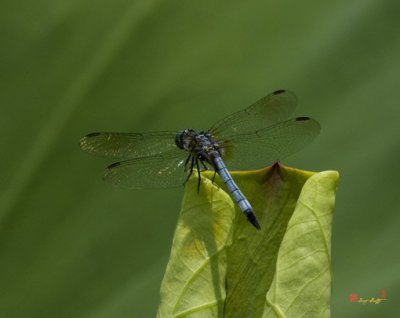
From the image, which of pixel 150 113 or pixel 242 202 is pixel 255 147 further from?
pixel 242 202

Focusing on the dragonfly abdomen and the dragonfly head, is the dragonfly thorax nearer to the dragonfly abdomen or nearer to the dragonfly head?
the dragonfly head

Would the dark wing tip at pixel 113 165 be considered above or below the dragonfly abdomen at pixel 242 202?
above

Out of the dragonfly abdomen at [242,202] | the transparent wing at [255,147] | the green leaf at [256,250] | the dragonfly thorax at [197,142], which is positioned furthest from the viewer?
the transparent wing at [255,147]

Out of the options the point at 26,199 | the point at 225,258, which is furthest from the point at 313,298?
the point at 26,199

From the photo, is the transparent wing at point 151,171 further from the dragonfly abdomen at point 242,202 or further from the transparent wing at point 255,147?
the dragonfly abdomen at point 242,202

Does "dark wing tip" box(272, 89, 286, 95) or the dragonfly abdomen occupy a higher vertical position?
"dark wing tip" box(272, 89, 286, 95)

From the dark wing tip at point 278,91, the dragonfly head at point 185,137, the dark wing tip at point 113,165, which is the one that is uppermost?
the dark wing tip at point 113,165

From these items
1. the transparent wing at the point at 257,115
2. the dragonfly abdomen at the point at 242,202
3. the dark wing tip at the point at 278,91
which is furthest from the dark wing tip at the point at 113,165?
the dragonfly abdomen at the point at 242,202

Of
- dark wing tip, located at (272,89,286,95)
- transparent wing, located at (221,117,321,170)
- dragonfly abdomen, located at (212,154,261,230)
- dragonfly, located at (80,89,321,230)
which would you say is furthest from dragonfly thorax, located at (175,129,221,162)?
dragonfly abdomen, located at (212,154,261,230)
